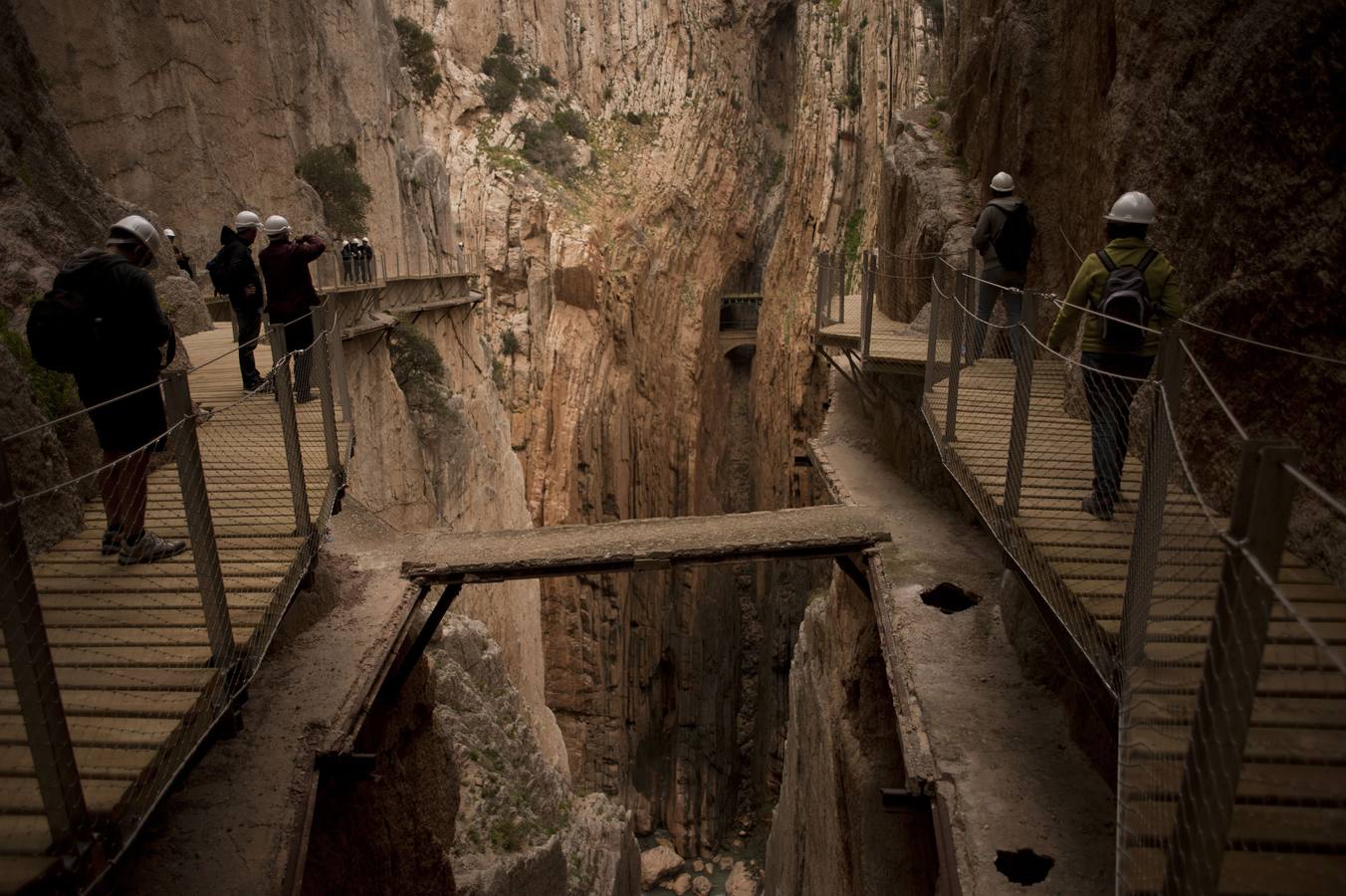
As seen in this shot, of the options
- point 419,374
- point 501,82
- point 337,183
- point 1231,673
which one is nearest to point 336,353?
point 1231,673

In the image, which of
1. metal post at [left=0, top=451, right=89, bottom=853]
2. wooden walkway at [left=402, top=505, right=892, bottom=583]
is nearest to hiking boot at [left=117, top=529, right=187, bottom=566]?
metal post at [left=0, top=451, right=89, bottom=853]

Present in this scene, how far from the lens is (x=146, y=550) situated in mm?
4785

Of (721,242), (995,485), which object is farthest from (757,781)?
(995,485)

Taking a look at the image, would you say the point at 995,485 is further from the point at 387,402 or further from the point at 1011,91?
the point at 387,402

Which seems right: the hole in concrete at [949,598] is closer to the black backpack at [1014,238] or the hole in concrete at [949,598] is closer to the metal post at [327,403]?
the black backpack at [1014,238]

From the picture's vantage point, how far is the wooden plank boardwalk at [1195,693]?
8.20 ft

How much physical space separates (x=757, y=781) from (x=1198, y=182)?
2453 cm

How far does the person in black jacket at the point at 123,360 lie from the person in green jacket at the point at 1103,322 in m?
4.99

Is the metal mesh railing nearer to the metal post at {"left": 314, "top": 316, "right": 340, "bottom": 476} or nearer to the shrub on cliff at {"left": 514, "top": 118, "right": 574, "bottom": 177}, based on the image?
the metal post at {"left": 314, "top": 316, "right": 340, "bottom": 476}

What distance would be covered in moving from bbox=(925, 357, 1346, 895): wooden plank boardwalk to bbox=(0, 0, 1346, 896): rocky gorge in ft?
3.68

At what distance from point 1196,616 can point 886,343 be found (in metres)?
7.89

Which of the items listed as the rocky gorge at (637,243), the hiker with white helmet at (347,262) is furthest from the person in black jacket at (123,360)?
the hiker with white helmet at (347,262)

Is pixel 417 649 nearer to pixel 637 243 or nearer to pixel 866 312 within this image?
pixel 866 312

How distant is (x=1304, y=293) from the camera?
4465 millimetres
